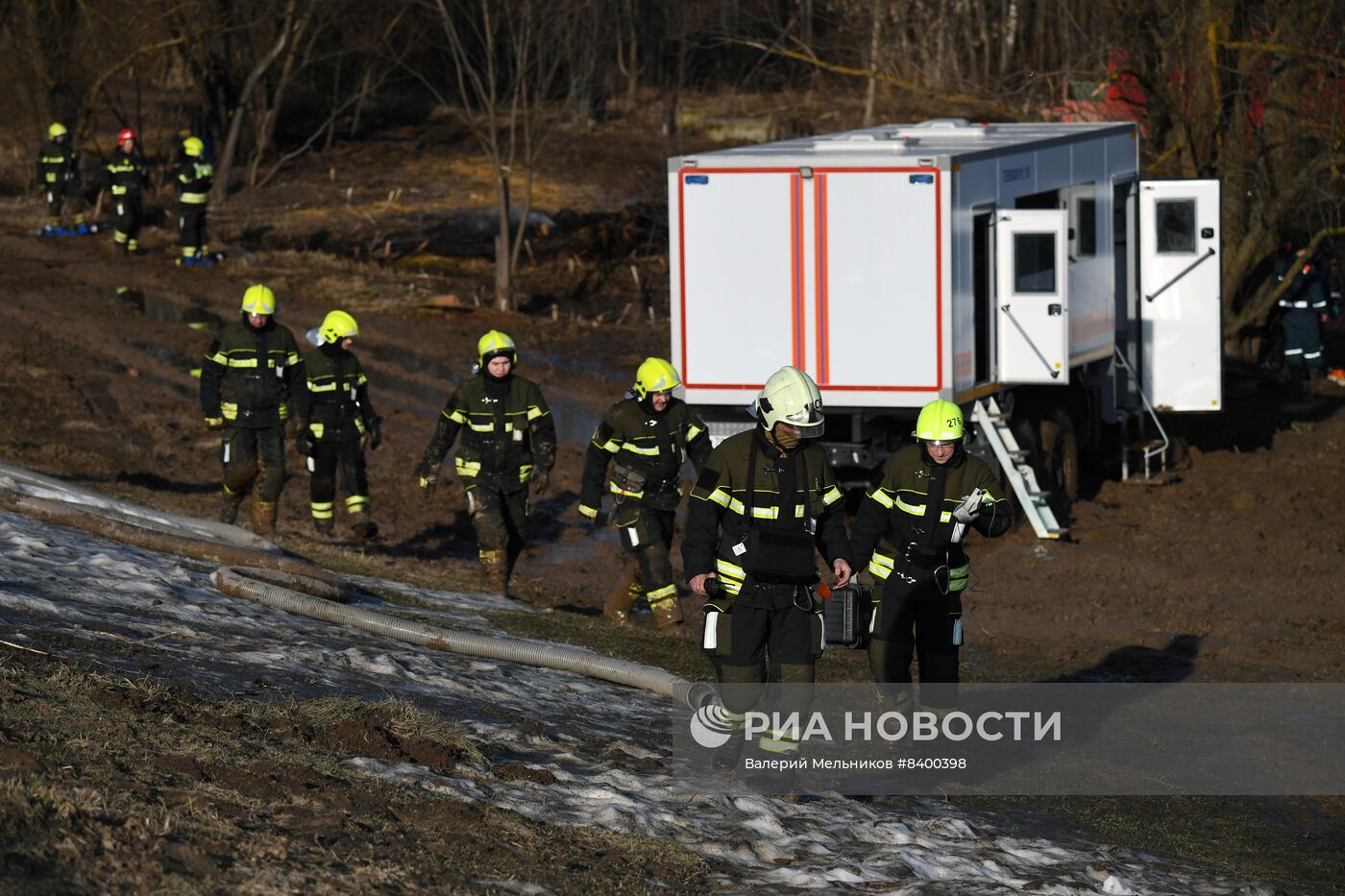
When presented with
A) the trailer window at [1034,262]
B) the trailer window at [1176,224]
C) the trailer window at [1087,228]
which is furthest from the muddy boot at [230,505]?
the trailer window at [1176,224]

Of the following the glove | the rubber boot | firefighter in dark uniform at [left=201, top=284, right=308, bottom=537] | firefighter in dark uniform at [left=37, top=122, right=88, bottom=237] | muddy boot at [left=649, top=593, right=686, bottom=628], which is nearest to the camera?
the glove

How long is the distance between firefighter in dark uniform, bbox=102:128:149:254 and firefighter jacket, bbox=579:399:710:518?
15.7 metres

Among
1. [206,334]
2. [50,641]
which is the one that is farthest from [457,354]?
[50,641]

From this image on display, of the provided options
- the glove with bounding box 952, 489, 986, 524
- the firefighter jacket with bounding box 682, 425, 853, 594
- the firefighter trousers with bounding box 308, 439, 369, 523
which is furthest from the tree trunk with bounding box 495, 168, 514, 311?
the firefighter jacket with bounding box 682, 425, 853, 594

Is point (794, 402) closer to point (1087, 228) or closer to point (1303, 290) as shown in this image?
point (1087, 228)

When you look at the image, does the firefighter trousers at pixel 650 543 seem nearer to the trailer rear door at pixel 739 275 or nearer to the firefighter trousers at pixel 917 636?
the trailer rear door at pixel 739 275

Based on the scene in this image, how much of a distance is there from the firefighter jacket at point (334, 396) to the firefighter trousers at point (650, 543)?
2761 millimetres

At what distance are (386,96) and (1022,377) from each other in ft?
102

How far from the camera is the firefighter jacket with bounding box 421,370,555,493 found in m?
11.8

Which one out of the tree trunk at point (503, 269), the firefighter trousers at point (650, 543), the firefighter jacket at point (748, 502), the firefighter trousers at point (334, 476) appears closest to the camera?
the firefighter jacket at point (748, 502)

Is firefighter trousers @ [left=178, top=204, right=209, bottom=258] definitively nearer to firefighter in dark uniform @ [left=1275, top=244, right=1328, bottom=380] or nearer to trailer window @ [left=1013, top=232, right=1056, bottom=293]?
trailer window @ [left=1013, top=232, right=1056, bottom=293]

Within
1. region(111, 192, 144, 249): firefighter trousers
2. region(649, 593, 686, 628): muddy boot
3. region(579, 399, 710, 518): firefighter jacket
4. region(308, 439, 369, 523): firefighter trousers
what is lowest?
region(649, 593, 686, 628): muddy boot

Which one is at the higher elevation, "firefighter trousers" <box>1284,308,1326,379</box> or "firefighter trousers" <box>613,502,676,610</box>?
"firefighter trousers" <box>1284,308,1326,379</box>

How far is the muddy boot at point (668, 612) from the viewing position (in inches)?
450
